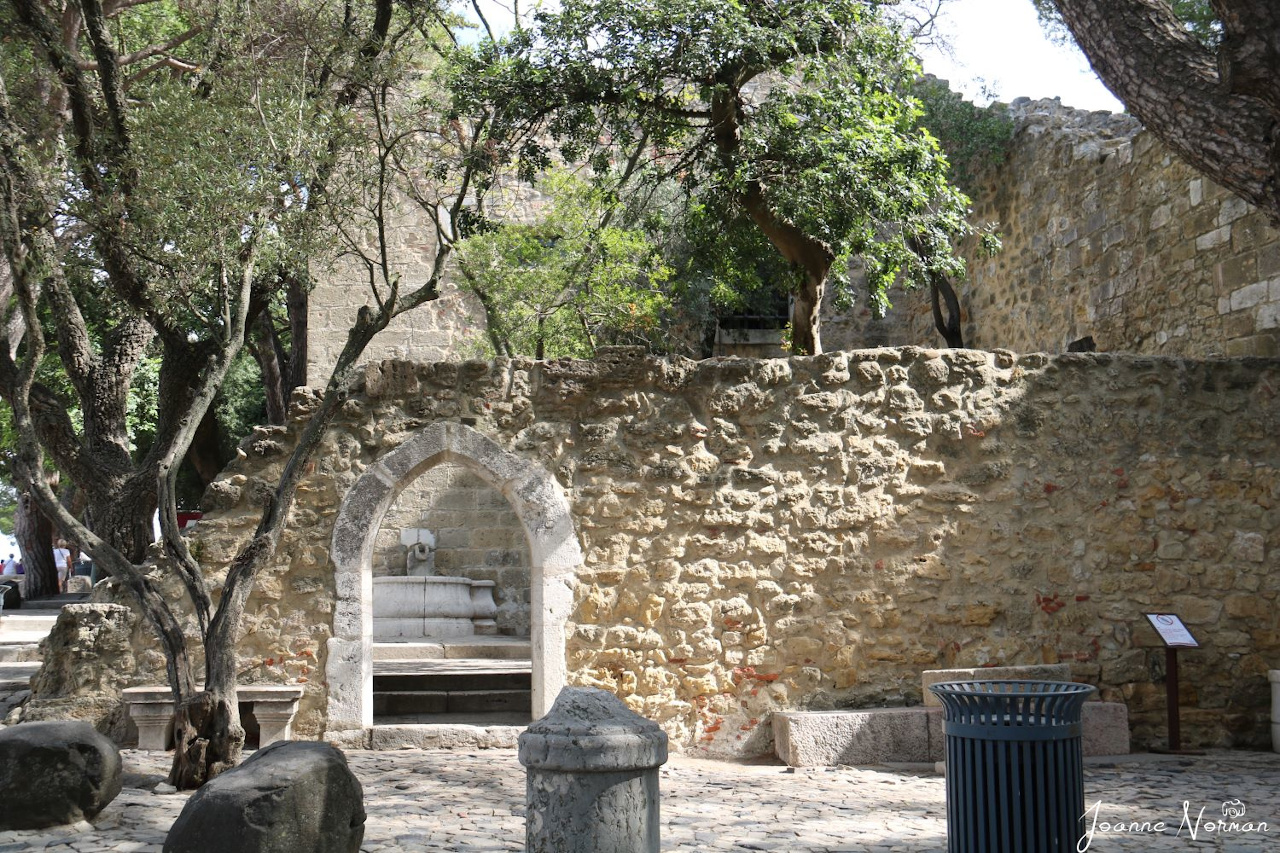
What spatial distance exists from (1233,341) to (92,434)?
8.37 m

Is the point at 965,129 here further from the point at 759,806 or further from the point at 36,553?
the point at 36,553

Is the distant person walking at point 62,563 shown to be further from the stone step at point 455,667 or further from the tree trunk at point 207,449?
the stone step at point 455,667

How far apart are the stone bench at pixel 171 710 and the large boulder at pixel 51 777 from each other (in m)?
1.31

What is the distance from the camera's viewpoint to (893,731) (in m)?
6.80

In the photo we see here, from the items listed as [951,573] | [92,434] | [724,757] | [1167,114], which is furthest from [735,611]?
[92,434]

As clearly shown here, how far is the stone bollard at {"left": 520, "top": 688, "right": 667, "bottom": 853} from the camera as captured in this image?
3607 mm

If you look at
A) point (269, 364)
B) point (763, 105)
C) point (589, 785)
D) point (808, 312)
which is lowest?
point (589, 785)

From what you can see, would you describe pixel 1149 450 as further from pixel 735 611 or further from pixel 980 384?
pixel 735 611

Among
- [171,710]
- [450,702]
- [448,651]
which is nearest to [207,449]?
[448,651]

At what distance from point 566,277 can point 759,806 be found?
297 inches

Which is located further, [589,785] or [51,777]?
[51,777]

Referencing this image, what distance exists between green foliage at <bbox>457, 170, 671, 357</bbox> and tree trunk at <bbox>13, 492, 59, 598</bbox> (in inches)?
389

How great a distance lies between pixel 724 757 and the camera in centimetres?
700

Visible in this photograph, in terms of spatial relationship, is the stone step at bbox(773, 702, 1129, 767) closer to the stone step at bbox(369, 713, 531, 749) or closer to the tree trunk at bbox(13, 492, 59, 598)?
the stone step at bbox(369, 713, 531, 749)
